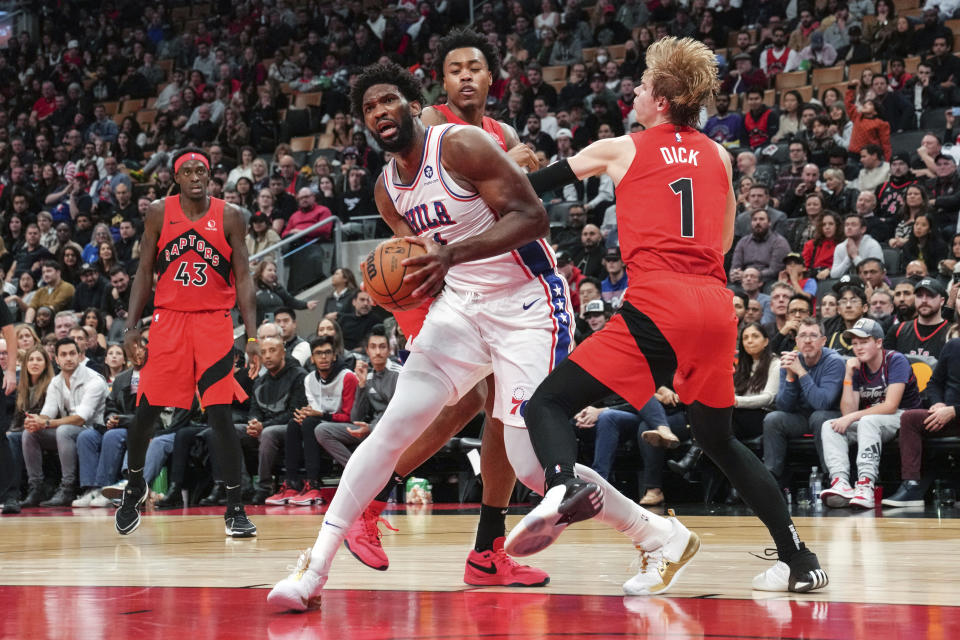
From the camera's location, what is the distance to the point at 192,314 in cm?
627

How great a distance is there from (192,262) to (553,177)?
3163mm

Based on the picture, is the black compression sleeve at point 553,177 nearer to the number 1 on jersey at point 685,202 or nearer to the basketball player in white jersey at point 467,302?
the basketball player in white jersey at point 467,302

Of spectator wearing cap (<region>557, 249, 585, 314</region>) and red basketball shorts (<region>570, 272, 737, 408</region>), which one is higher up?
spectator wearing cap (<region>557, 249, 585, 314</region>)

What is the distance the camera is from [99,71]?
68.1ft

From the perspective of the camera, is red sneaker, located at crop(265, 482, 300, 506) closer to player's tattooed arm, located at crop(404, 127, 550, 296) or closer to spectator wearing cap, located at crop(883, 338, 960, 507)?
spectator wearing cap, located at crop(883, 338, 960, 507)

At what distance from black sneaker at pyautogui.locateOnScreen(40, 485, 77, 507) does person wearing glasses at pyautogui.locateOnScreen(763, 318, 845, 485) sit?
19.2ft

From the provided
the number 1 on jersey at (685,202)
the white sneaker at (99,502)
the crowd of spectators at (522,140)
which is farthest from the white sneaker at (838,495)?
the white sneaker at (99,502)

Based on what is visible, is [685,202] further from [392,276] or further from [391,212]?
[391,212]

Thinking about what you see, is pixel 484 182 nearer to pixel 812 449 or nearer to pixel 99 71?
pixel 812 449

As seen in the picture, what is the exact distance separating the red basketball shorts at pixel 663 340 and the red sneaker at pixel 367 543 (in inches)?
39.6

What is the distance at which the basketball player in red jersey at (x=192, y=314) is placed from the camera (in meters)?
6.19

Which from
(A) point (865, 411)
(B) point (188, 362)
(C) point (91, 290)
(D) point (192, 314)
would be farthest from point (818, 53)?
(B) point (188, 362)

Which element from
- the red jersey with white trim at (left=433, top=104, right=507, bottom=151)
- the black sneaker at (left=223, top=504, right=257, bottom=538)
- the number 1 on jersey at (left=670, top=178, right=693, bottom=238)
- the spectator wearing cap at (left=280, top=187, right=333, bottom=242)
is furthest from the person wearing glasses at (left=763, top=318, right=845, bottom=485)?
the spectator wearing cap at (left=280, top=187, right=333, bottom=242)

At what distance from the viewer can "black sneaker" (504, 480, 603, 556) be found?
3082 millimetres
